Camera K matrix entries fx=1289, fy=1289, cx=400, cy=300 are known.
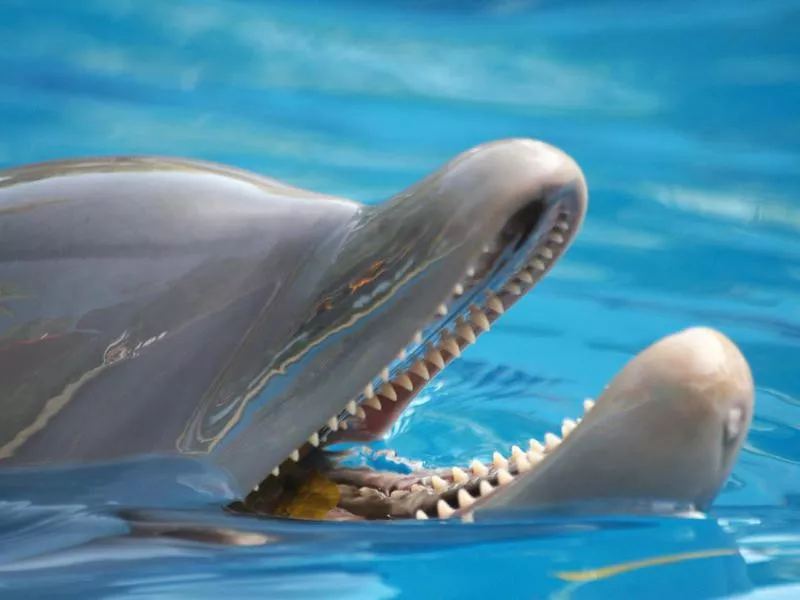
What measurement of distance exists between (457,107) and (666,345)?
8.40 meters

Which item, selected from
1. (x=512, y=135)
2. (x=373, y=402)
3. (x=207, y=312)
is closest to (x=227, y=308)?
(x=207, y=312)

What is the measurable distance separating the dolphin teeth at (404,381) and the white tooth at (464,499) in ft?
1.36

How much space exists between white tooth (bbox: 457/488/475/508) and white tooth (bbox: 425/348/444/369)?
403mm

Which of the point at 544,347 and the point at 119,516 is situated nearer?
the point at 119,516

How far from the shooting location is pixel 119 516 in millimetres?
3367

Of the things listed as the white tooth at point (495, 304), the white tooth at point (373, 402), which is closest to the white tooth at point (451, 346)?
the white tooth at point (495, 304)

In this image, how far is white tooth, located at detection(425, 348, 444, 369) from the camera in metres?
3.61

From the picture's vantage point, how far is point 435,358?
11.9 feet

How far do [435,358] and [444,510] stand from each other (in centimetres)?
46

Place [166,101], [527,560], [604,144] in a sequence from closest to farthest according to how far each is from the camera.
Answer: [527,560]
[604,144]
[166,101]

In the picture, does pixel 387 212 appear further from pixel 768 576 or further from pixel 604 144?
pixel 604 144

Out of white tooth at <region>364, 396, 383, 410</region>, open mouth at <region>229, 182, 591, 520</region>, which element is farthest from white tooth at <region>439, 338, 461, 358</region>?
white tooth at <region>364, 396, 383, 410</region>

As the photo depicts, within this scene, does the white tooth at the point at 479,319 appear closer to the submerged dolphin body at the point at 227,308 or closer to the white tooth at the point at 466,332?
the white tooth at the point at 466,332

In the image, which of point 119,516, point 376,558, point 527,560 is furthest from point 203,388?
point 527,560
